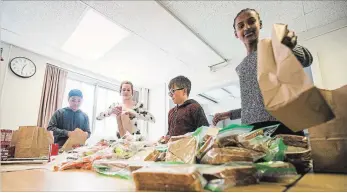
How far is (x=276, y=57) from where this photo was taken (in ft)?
1.32

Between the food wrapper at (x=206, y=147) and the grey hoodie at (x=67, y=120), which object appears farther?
the grey hoodie at (x=67, y=120)

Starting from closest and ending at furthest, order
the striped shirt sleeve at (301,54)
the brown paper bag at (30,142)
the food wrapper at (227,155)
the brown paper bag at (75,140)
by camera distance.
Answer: the food wrapper at (227,155), the striped shirt sleeve at (301,54), the brown paper bag at (30,142), the brown paper bag at (75,140)

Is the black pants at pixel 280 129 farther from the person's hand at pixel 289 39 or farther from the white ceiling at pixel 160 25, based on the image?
the white ceiling at pixel 160 25

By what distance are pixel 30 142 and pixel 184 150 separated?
1.01m

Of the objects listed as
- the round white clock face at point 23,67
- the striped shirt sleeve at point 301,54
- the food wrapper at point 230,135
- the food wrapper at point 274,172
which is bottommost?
the food wrapper at point 274,172

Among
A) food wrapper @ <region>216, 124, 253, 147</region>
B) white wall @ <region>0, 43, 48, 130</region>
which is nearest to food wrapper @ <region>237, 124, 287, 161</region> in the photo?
food wrapper @ <region>216, 124, 253, 147</region>

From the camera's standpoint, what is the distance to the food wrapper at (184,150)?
55 cm

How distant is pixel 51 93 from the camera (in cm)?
337

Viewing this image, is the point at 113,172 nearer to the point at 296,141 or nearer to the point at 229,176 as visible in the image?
the point at 229,176

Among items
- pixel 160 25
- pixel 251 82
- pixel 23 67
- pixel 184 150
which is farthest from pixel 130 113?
pixel 23 67

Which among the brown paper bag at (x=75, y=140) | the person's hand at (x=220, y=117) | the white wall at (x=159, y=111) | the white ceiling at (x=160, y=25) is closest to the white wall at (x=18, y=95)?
the white ceiling at (x=160, y=25)

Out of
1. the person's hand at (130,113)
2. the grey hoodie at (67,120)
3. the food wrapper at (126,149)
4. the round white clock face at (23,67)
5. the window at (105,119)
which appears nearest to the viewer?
the food wrapper at (126,149)

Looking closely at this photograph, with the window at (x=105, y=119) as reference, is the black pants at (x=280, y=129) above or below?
below

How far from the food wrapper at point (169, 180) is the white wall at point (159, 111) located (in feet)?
13.6
